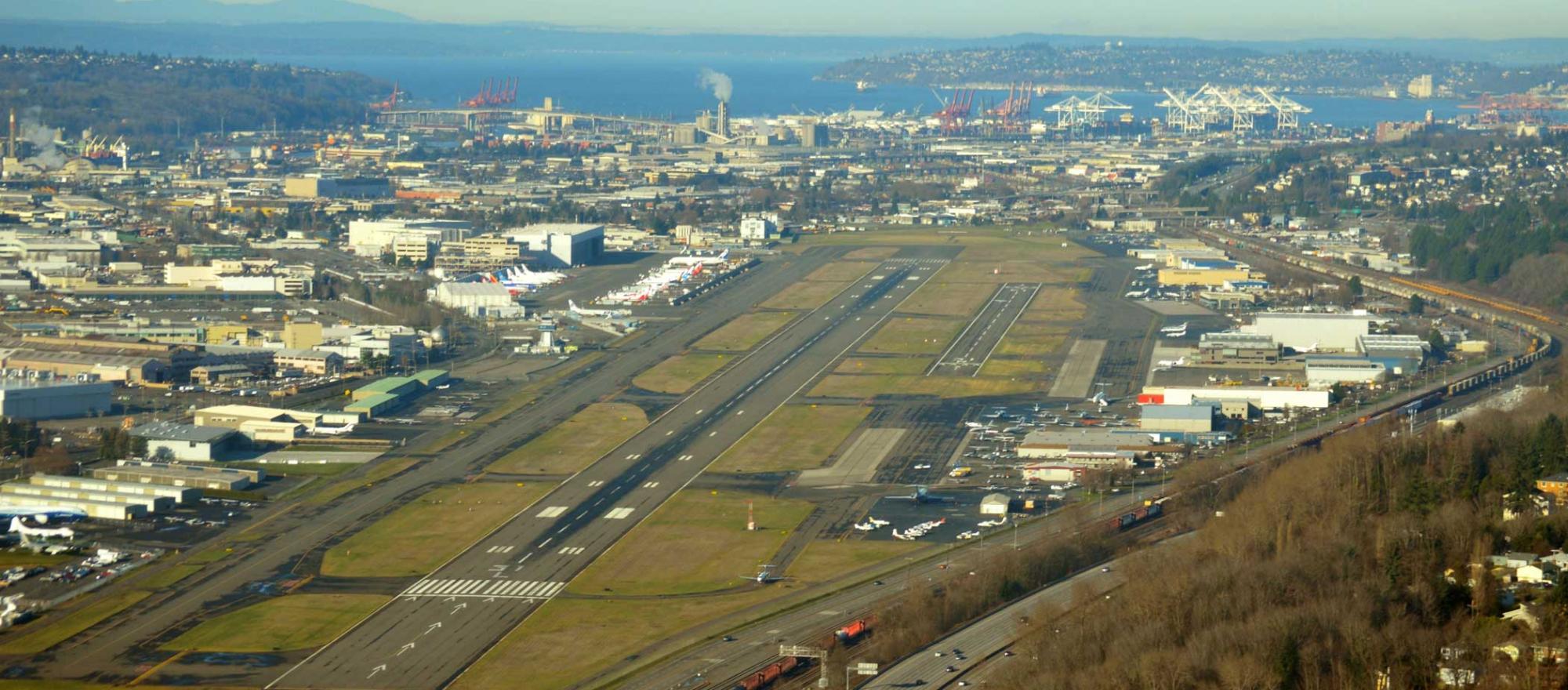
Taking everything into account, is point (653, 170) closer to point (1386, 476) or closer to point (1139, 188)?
point (1139, 188)

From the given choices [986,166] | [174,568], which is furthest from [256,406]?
[986,166]

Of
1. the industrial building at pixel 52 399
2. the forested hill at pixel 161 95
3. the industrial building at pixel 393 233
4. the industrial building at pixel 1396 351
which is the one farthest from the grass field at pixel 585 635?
the forested hill at pixel 161 95

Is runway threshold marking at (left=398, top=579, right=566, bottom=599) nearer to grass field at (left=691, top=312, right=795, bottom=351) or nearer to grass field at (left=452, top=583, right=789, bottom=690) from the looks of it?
grass field at (left=452, top=583, right=789, bottom=690)

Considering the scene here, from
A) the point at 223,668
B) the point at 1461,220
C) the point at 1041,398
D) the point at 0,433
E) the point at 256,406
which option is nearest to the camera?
the point at 223,668

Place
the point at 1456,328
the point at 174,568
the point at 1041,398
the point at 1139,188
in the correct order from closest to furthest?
the point at 174,568 → the point at 1041,398 → the point at 1456,328 → the point at 1139,188

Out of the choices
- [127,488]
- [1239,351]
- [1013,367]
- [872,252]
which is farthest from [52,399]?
[872,252]

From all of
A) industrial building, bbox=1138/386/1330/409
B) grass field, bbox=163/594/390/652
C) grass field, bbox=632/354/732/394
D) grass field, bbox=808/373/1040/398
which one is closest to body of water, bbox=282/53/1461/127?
grass field, bbox=632/354/732/394

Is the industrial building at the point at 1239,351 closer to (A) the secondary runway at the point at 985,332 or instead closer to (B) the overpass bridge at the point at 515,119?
(A) the secondary runway at the point at 985,332
